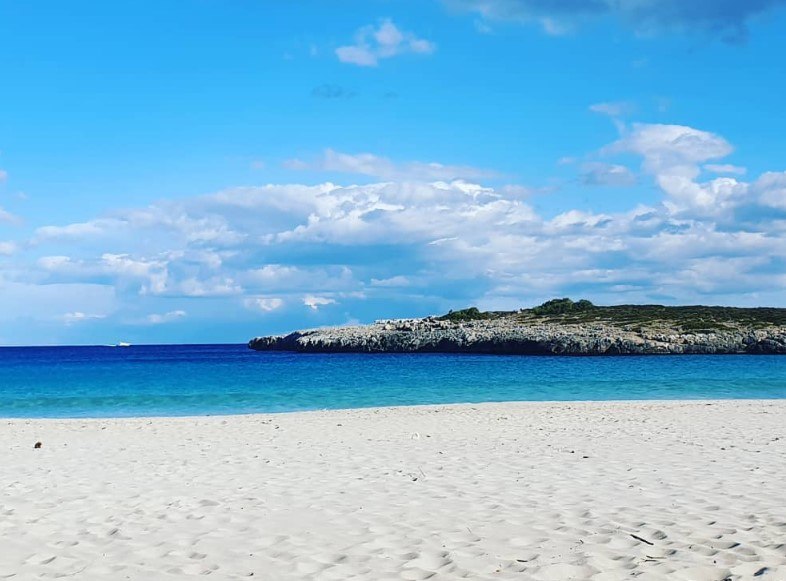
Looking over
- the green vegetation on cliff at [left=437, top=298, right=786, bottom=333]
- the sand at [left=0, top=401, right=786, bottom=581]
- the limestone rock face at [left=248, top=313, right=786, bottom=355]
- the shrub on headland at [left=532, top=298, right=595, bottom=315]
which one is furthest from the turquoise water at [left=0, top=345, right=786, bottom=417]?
the shrub on headland at [left=532, top=298, right=595, bottom=315]

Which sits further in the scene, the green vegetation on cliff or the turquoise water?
the green vegetation on cliff

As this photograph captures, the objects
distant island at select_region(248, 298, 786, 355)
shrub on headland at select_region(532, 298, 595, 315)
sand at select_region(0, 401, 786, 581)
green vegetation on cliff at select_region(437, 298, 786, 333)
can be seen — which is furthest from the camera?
shrub on headland at select_region(532, 298, 595, 315)

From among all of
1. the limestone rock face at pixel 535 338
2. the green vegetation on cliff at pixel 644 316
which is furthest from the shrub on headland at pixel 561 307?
the limestone rock face at pixel 535 338

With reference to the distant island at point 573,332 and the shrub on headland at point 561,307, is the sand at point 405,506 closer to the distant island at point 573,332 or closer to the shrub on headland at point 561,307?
the distant island at point 573,332

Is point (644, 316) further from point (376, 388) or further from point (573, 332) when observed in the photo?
point (376, 388)

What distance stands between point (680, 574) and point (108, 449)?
13.8 metres

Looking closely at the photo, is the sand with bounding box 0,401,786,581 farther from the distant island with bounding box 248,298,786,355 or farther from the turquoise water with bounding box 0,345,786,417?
the distant island with bounding box 248,298,786,355

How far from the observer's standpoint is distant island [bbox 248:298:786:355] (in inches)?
3007

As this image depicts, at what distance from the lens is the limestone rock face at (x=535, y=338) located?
76.0 metres

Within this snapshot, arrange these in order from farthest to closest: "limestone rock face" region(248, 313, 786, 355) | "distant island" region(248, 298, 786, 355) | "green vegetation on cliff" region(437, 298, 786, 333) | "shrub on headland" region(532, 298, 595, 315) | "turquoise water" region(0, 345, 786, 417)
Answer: "shrub on headland" region(532, 298, 595, 315), "green vegetation on cliff" region(437, 298, 786, 333), "distant island" region(248, 298, 786, 355), "limestone rock face" region(248, 313, 786, 355), "turquoise water" region(0, 345, 786, 417)

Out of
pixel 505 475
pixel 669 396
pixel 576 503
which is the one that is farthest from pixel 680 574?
pixel 669 396

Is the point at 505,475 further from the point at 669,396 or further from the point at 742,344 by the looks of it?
the point at 742,344

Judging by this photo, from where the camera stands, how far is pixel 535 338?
81250 millimetres

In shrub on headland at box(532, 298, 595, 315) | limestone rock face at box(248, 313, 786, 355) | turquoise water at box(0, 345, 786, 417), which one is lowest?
turquoise water at box(0, 345, 786, 417)
